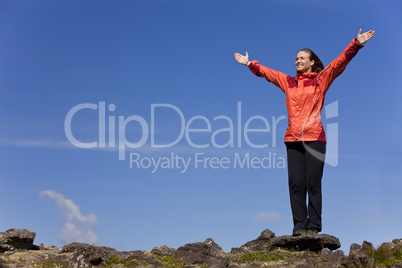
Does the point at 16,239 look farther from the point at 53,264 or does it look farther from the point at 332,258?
the point at 332,258

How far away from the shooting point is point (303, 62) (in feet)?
48.3

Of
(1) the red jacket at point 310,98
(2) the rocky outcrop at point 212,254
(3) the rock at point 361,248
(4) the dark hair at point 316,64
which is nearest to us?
(2) the rocky outcrop at point 212,254

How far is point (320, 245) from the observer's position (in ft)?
45.8

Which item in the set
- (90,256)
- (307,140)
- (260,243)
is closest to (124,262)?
(90,256)

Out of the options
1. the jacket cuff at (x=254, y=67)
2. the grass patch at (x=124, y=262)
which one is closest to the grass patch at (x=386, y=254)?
the jacket cuff at (x=254, y=67)

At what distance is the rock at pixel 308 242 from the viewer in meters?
13.8

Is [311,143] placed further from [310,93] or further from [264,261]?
[264,261]

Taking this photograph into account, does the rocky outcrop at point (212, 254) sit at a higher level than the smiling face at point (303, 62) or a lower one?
lower

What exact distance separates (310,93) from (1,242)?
31.1 feet

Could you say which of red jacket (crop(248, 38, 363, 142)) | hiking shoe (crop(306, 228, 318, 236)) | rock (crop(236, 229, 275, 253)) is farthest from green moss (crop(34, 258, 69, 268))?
red jacket (crop(248, 38, 363, 142))

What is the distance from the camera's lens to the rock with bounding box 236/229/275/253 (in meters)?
14.5

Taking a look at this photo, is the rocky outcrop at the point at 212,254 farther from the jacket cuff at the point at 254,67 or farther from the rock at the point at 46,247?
the jacket cuff at the point at 254,67

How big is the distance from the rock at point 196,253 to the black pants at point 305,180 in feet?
8.30

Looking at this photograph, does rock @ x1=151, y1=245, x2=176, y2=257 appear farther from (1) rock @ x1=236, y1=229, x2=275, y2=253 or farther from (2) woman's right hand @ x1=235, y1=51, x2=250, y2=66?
(2) woman's right hand @ x1=235, y1=51, x2=250, y2=66
